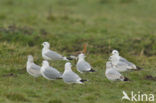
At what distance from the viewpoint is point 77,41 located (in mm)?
12945

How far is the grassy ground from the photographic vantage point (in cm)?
794

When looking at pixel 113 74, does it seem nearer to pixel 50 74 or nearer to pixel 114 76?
pixel 114 76

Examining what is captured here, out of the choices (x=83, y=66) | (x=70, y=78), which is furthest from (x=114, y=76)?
(x=70, y=78)

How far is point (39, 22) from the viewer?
15352 mm

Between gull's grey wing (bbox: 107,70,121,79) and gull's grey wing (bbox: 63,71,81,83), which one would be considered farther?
gull's grey wing (bbox: 107,70,121,79)

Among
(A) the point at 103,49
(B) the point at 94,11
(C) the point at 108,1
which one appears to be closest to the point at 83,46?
(A) the point at 103,49

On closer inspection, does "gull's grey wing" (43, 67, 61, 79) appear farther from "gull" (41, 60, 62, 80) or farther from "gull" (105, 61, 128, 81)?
"gull" (105, 61, 128, 81)

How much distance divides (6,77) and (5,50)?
91.0 inches

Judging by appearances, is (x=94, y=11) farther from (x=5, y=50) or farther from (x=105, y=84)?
(x=105, y=84)

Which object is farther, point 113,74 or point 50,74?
point 113,74

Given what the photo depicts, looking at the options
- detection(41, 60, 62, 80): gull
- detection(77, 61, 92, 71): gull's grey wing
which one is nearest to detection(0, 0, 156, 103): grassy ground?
detection(41, 60, 62, 80): gull

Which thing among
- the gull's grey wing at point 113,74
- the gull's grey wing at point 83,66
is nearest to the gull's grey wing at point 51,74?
the gull's grey wing at point 83,66

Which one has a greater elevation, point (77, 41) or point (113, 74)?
point (113, 74)

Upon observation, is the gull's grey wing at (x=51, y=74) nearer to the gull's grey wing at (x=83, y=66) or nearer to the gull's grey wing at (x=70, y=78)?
the gull's grey wing at (x=70, y=78)
